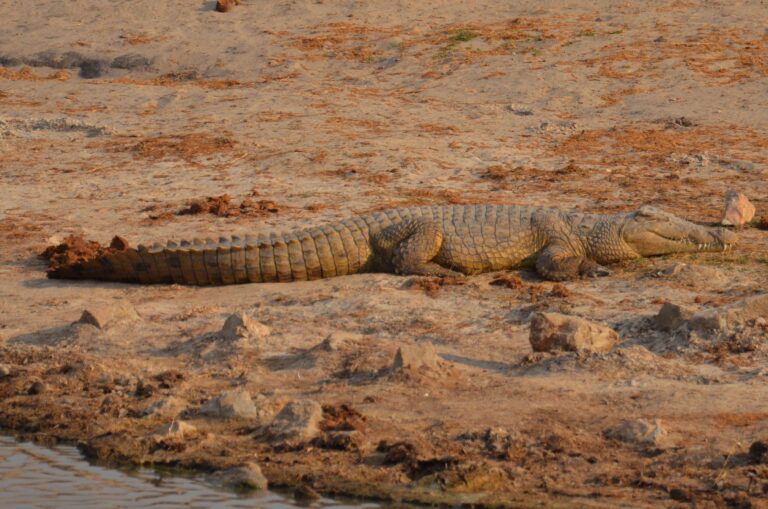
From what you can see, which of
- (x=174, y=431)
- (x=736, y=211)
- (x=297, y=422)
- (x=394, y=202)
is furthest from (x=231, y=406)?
(x=736, y=211)

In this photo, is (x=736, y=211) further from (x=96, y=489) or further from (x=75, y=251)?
(x=96, y=489)

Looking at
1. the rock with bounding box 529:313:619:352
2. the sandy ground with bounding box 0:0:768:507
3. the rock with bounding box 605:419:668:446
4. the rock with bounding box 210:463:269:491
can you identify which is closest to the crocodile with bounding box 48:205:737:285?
the sandy ground with bounding box 0:0:768:507

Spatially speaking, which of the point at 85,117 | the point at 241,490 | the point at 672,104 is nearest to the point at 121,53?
the point at 85,117

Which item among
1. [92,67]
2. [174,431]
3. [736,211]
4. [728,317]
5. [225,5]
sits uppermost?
[225,5]

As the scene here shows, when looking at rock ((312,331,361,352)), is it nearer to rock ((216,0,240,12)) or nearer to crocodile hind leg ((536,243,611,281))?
crocodile hind leg ((536,243,611,281))

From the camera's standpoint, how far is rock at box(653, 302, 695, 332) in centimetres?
734

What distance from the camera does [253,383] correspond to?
7.11 meters

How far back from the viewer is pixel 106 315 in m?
8.17

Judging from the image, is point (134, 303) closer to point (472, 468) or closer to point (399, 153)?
point (472, 468)

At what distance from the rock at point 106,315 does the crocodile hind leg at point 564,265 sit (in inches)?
114

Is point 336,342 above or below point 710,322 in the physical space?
below

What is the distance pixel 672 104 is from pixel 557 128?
4.77 ft

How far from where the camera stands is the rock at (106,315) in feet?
26.7

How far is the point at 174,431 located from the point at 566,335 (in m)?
2.22
